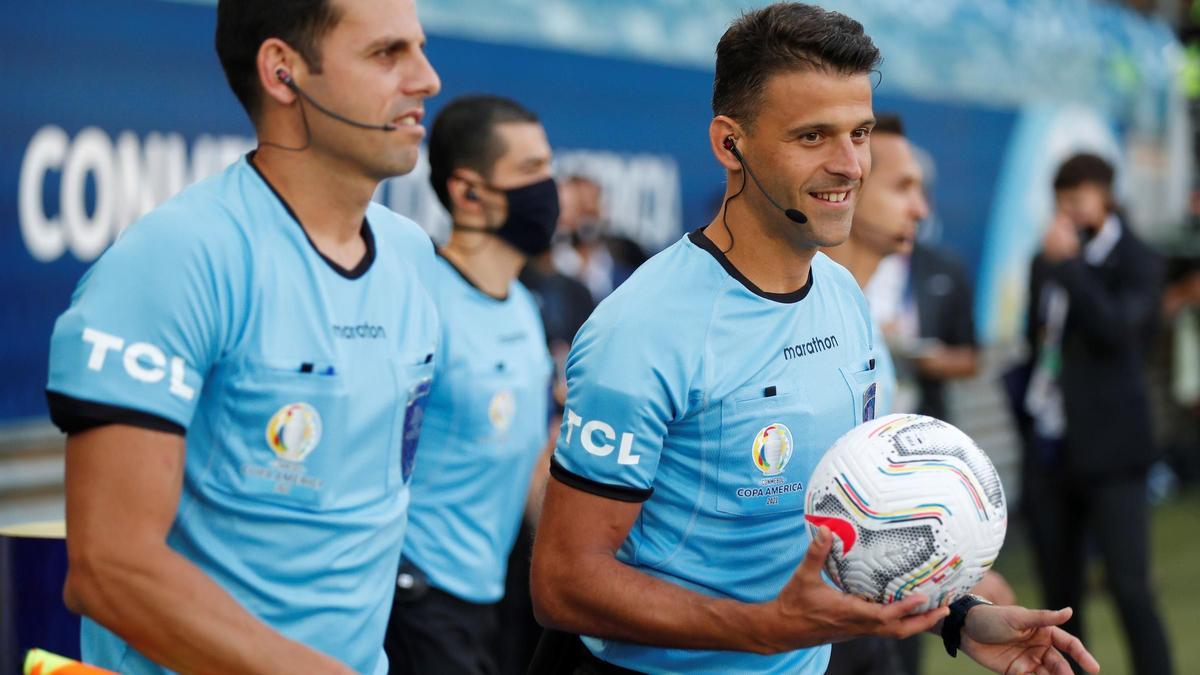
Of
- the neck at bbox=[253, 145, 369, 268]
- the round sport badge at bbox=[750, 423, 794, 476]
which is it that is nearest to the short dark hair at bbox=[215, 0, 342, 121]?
the neck at bbox=[253, 145, 369, 268]

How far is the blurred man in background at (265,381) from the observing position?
214 centimetres

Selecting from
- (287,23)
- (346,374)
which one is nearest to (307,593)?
(346,374)

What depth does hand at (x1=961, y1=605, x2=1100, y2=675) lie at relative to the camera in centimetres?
260

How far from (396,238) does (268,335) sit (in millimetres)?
524

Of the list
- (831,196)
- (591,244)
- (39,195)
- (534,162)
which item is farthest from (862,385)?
(591,244)

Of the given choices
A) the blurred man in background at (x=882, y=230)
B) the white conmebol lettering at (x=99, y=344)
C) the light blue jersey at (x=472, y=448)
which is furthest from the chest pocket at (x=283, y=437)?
the blurred man in background at (x=882, y=230)

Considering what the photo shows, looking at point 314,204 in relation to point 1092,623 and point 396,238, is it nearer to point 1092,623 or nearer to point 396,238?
point 396,238

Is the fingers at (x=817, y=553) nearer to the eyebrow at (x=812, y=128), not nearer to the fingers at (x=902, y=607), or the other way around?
the fingers at (x=902, y=607)

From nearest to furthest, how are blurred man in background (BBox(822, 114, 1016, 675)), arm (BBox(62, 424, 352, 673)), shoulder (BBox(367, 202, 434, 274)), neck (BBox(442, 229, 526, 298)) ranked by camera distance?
arm (BBox(62, 424, 352, 673)) → shoulder (BBox(367, 202, 434, 274)) → blurred man in background (BBox(822, 114, 1016, 675)) → neck (BBox(442, 229, 526, 298))

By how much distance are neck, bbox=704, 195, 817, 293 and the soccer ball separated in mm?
350

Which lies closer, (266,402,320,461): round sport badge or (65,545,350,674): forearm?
(65,545,350,674): forearm

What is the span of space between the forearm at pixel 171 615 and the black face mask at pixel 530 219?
2.52m

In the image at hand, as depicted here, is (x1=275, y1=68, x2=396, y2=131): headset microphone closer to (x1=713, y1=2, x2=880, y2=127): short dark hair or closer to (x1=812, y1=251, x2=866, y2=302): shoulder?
(x1=713, y1=2, x2=880, y2=127): short dark hair

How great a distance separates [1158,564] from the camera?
10492 millimetres
